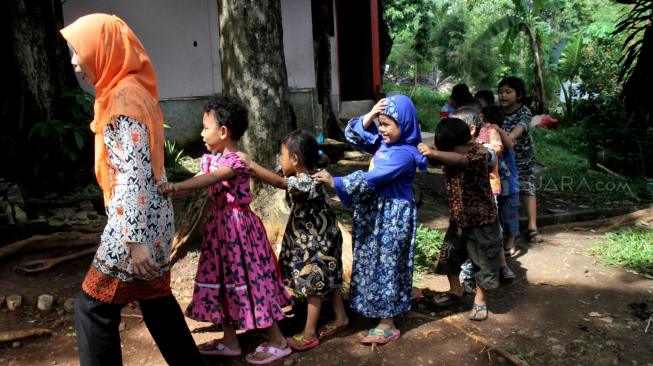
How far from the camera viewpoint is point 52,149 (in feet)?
21.5

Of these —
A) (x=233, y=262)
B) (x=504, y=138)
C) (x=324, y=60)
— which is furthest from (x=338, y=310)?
(x=324, y=60)

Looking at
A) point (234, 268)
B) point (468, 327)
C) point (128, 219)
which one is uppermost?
point (128, 219)

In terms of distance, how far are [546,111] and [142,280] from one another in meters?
17.0

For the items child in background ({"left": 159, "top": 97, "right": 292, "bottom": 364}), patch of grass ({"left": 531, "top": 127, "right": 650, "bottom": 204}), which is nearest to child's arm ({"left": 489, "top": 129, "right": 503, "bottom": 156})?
child in background ({"left": 159, "top": 97, "right": 292, "bottom": 364})

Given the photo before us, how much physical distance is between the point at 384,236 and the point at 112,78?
177cm

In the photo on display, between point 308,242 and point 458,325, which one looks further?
point 458,325

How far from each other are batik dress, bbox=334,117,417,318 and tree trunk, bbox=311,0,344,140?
736 centimetres

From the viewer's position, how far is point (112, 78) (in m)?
2.44

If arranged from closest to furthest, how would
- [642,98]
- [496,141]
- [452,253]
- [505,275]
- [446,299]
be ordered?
1. [452,253]
2. [446,299]
3. [496,141]
4. [505,275]
5. [642,98]

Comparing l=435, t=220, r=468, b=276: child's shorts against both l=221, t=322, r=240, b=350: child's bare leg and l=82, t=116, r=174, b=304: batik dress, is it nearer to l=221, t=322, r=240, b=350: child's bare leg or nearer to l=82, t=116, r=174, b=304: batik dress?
l=221, t=322, r=240, b=350: child's bare leg

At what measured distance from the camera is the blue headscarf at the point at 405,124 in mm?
3305

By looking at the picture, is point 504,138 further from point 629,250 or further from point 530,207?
point 629,250

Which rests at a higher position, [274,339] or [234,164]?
[234,164]

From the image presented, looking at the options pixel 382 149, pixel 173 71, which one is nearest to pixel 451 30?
pixel 173 71
